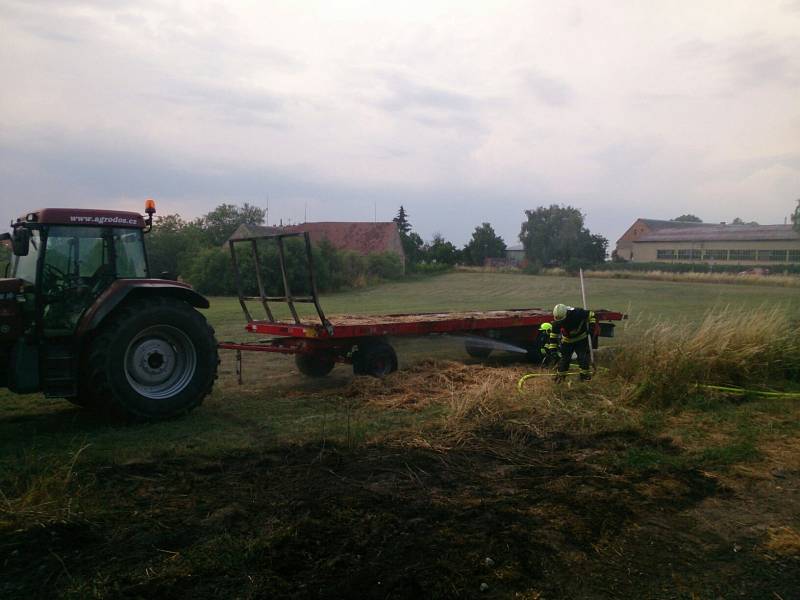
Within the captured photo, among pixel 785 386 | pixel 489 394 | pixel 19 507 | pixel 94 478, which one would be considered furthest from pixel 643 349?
pixel 19 507

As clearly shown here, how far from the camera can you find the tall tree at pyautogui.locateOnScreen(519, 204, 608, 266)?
57.4 meters

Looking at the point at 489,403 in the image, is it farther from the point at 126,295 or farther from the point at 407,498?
the point at 126,295

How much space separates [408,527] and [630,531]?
1467 mm

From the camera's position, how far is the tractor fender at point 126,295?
277 inches

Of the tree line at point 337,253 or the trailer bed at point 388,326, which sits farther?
the tree line at point 337,253

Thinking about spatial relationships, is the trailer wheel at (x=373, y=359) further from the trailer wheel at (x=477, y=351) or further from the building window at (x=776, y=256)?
the building window at (x=776, y=256)

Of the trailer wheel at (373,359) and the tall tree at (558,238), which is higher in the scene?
the tall tree at (558,238)

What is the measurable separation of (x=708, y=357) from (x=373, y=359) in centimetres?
470

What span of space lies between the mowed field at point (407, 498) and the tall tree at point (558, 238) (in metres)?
49.6

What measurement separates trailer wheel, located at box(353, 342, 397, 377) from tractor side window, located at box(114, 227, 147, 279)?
333cm

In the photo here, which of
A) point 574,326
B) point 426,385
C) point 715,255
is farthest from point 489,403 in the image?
point 715,255

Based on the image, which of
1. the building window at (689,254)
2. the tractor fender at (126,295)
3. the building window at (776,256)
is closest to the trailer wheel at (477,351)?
the tractor fender at (126,295)

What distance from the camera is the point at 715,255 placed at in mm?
53969

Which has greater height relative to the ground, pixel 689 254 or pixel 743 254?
pixel 689 254
